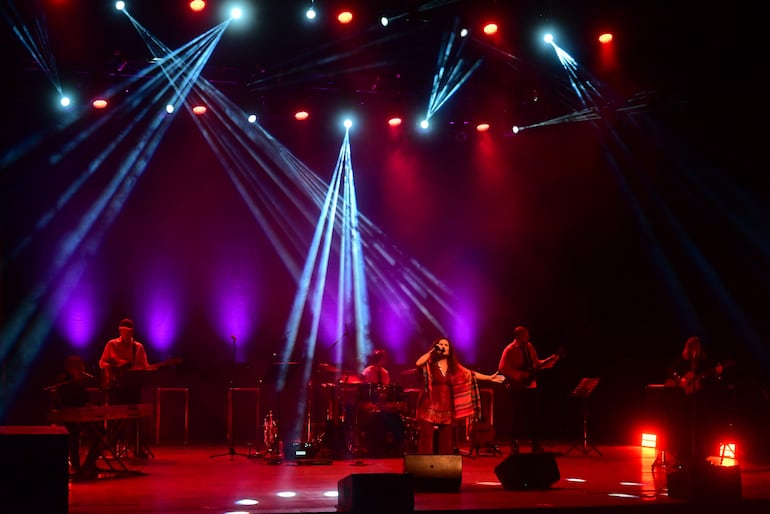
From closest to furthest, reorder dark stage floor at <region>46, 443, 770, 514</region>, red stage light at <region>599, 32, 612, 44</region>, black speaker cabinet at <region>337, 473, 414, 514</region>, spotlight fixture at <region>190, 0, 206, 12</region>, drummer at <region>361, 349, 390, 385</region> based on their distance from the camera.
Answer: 1. black speaker cabinet at <region>337, 473, 414, 514</region>
2. dark stage floor at <region>46, 443, 770, 514</region>
3. spotlight fixture at <region>190, 0, 206, 12</region>
4. drummer at <region>361, 349, 390, 385</region>
5. red stage light at <region>599, 32, 612, 44</region>

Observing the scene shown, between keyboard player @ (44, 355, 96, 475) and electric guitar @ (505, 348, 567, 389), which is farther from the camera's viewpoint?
electric guitar @ (505, 348, 567, 389)

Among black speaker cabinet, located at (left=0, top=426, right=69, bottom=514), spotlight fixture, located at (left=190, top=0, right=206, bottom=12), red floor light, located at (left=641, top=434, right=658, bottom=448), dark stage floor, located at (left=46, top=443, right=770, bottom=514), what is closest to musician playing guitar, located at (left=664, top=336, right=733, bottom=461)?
dark stage floor, located at (left=46, top=443, right=770, bottom=514)

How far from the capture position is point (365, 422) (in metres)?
11.6

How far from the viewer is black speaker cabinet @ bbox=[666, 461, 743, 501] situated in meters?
7.39

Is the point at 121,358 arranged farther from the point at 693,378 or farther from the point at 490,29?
the point at 693,378

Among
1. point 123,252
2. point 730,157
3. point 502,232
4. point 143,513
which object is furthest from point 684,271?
point 143,513

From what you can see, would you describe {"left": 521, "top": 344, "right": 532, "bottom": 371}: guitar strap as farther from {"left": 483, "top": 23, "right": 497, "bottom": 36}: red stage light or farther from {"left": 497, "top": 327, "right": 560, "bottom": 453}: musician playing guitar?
{"left": 483, "top": 23, "right": 497, "bottom": 36}: red stage light

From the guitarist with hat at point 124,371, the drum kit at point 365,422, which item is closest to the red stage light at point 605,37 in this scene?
the drum kit at point 365,422

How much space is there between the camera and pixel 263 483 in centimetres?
873

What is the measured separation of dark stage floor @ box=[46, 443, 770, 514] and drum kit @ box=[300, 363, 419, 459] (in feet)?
2.29

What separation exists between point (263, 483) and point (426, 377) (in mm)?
2814

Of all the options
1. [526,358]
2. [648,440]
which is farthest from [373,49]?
[648,440]

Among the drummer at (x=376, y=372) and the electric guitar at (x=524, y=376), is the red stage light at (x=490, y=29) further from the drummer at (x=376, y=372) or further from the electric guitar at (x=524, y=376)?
the drummer at (x=376, y=372)

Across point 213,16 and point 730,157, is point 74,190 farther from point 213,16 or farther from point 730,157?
point 730,157
